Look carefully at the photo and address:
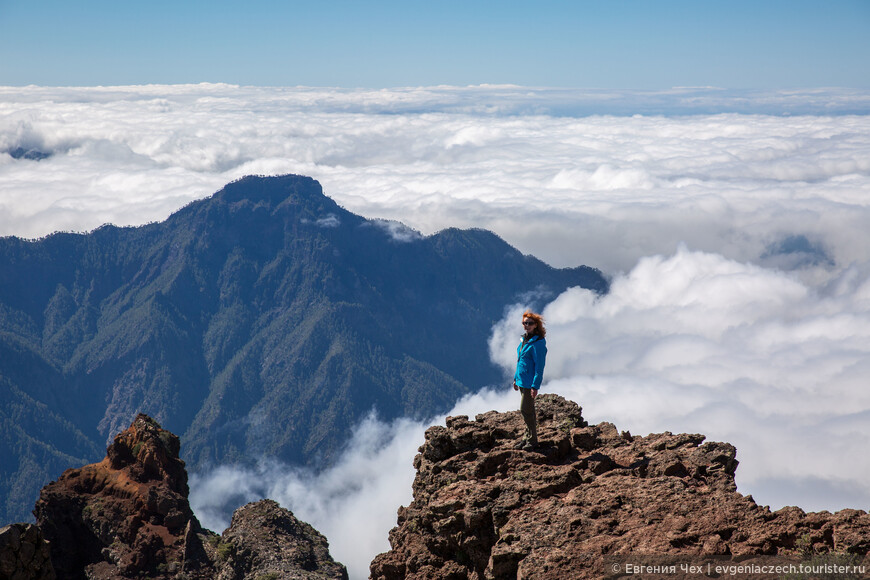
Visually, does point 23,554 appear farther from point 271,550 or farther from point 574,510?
point 574,510

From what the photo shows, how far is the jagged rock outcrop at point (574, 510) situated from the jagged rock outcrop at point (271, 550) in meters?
9.25

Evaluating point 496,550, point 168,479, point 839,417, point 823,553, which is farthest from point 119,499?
point 839,417

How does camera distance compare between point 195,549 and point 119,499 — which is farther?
point 119,499

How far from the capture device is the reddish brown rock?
31.5 metres

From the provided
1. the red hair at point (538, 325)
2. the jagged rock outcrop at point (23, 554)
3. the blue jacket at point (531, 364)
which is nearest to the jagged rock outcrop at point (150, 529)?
the jagged rock outcrop at point (23, 554)

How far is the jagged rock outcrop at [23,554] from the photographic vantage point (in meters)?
19.3

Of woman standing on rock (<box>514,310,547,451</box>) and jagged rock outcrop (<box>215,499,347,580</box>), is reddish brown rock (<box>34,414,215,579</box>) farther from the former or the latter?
woman standing on rock (<box>514,310,547,451</box>)

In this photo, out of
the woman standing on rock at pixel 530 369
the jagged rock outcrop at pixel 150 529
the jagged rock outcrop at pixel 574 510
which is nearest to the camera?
the jagged rock outcrop at pixel 574 510

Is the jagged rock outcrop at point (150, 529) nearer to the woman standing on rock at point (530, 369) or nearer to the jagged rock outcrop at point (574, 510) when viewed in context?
the jagged rock outcrop at point (574, 510)

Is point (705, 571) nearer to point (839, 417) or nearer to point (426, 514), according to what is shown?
point (426, 514)

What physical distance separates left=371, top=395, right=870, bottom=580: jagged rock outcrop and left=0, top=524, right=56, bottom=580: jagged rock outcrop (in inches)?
397

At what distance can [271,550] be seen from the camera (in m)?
27.7

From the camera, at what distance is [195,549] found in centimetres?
3153

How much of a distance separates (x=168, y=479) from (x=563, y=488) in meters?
25.6
